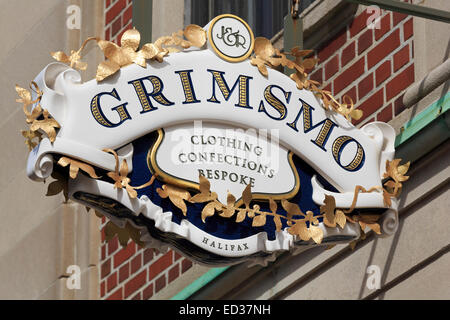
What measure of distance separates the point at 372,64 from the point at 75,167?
2.82 meters

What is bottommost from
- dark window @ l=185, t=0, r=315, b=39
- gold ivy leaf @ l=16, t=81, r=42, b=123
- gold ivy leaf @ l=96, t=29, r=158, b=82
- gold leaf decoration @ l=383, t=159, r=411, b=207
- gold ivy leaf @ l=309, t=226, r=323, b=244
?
gold ivy leaf @ l=309, t=226, r=323, b=244

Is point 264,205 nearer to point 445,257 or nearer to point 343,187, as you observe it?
point 343,187

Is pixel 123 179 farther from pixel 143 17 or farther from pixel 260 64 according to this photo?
pixel 143 17

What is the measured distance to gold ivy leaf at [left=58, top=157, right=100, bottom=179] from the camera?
7246mm

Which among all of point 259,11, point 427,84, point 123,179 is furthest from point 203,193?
point 259,11

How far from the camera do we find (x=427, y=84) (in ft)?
29.4

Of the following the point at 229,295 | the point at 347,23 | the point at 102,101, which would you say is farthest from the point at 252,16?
the point at 102,101

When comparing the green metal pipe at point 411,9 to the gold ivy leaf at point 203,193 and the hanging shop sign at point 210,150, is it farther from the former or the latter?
the gold ivy leaf at point 203,193

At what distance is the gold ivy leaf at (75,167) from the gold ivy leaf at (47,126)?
0.11 m

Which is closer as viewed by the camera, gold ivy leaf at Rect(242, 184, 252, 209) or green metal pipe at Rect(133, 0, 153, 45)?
gold ivy leaf at Rect(242, 184, 252, 209)

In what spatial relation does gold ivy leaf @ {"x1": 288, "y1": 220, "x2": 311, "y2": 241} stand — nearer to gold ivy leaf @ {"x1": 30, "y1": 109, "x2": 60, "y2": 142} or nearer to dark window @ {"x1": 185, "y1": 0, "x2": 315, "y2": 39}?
gold ivy leaf @ {"x1": 30, "y1": 109, "x2": 60, "y2": 142}

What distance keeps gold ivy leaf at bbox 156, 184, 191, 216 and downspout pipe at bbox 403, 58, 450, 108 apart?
2010mm

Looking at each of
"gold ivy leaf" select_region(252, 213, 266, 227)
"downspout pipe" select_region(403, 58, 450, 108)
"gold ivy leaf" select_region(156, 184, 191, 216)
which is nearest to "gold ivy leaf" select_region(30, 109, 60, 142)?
"gold ivy leaf" select_region(156, 184, 191, 216)
